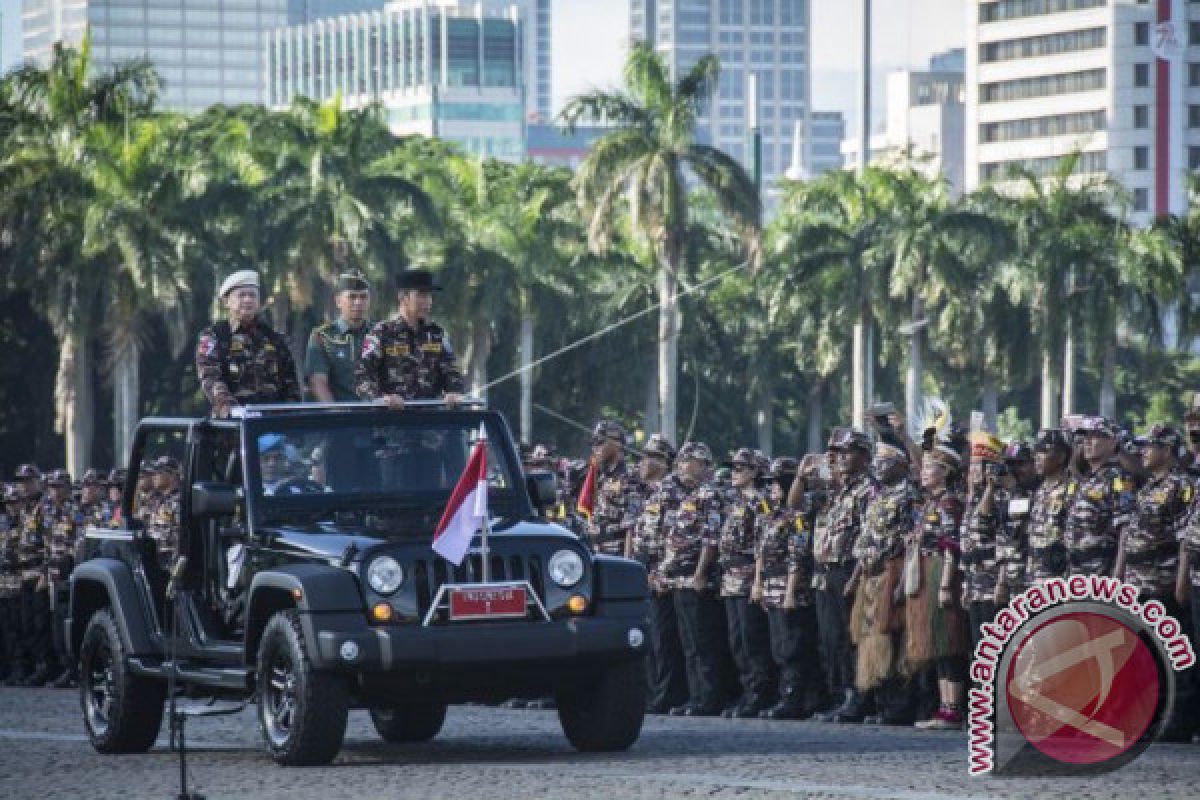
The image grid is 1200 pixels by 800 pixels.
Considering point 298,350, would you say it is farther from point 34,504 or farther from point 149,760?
point 149,760

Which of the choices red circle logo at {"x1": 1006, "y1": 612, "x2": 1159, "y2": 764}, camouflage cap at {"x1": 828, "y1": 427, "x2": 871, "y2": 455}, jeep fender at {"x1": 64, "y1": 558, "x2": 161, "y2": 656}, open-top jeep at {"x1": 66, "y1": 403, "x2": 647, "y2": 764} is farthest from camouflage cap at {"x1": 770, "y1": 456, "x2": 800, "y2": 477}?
red circle logo at {"x1": 1006, "y1": 612, "x2": 1159, "y2": 764}

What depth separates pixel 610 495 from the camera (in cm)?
2173

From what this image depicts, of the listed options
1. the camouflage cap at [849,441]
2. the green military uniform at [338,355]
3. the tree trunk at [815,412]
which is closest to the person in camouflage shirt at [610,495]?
the camouflage cap at [849,441]

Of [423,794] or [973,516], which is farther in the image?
[973,516]

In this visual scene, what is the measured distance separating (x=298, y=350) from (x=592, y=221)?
804 cm

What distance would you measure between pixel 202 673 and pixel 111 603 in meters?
1.20

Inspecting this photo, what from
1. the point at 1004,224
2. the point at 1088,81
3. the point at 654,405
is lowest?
the point at 654,405

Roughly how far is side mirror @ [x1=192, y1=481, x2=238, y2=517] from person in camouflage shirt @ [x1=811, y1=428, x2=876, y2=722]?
5158 millimetres

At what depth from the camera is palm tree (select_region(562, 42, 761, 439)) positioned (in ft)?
213

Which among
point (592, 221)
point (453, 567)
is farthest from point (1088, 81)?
point (453, 567)

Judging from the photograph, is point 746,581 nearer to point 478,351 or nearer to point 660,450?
point 660,450

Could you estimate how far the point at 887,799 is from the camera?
38.0ft

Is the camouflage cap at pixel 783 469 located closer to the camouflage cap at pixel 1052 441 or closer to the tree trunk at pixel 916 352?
the camouflage cap at pixel 1052 441

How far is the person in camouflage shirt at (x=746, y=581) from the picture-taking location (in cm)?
1952
